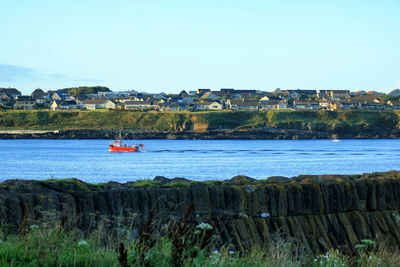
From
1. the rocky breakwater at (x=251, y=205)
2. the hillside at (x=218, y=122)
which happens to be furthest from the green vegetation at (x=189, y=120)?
the rocky breakwater at (x=251, y=205)

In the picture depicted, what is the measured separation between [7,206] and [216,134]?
12256 cm

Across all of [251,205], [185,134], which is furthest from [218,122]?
[251,205]

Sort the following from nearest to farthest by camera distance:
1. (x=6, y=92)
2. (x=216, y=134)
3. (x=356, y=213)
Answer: (x=356, y=213), (x=216, y=134), (x=6, y=92)

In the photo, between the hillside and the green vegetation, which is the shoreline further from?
the green vegetation

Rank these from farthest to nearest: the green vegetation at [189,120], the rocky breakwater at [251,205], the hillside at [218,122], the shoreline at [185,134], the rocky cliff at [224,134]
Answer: the green vegetation at [189,120], the hillside at [218,122], the rocky cliff at [224,134], the shoreline at [185,134], the rocky breakwater at [251,205]

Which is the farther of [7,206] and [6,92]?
[6,92]

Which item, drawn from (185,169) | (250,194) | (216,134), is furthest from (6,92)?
(250,194)

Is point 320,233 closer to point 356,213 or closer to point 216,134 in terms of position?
point 356,213

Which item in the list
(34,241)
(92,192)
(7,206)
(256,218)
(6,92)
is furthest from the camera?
(6,92)

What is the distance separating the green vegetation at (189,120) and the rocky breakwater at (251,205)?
11807cm

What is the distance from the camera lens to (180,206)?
1517 cm

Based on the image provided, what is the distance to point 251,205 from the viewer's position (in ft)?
53.2

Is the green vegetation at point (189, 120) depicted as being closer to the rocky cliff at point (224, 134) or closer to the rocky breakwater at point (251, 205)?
the rocky cliff at point (224, 134)

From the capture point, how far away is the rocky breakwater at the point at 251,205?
1380cm
